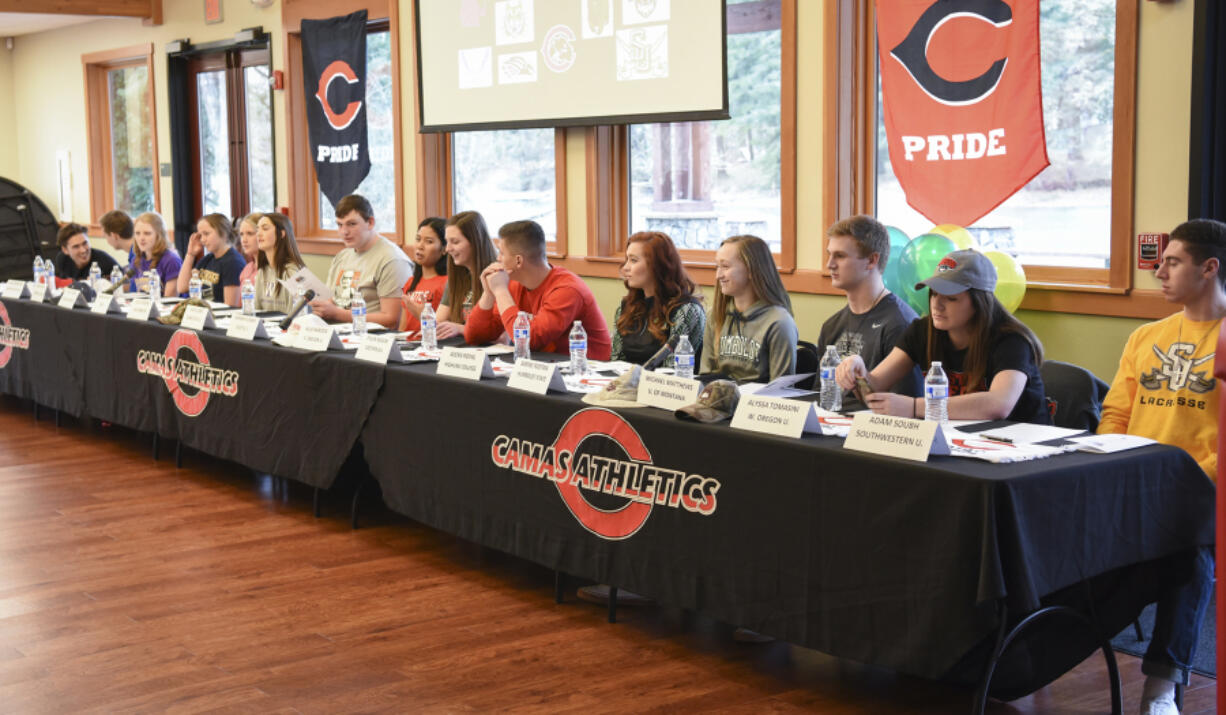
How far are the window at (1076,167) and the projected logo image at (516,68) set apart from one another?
6.46 feet

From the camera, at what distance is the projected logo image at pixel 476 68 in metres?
7.04

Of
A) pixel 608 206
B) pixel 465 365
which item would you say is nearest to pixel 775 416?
pixel 465 365

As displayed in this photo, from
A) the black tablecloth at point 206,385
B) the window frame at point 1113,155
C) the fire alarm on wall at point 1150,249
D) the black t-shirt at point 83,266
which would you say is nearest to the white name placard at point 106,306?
the black tablecloth at point 206,385

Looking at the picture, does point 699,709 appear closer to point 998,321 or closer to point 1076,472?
point 1076,472

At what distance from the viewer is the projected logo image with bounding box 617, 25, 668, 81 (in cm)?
600

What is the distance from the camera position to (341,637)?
10.7ft

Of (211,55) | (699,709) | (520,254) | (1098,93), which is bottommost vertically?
(699,709)

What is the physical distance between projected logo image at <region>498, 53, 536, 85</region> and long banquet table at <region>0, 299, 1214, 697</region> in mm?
2916

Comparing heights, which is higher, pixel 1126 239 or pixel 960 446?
pixel 1126 239

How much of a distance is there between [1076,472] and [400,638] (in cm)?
170

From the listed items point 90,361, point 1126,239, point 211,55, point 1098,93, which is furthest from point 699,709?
point 211,55

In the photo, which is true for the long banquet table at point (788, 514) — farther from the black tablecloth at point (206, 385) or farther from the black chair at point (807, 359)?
the black chair at point (807, 359)

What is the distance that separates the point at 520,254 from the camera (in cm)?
448

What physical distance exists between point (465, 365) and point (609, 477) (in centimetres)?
77
